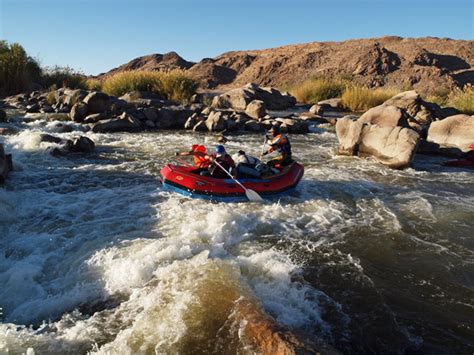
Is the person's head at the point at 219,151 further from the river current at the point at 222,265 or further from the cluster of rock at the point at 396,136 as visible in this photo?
the cluster of rock at the point at 396,136

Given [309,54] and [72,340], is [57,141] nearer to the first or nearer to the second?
[72,340]

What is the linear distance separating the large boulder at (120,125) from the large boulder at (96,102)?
1388 millimetres

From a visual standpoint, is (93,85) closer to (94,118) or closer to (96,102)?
(96,102)

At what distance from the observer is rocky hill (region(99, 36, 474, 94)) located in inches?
1105

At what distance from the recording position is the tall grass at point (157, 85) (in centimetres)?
1808

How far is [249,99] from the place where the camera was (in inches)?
681

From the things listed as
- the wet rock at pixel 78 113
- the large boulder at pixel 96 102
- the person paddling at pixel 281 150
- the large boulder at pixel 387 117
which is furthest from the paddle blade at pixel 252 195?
the large boulder at pixel 96 102

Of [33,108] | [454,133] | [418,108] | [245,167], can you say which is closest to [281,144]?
[245,167]

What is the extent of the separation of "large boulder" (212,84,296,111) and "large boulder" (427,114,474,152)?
735cm

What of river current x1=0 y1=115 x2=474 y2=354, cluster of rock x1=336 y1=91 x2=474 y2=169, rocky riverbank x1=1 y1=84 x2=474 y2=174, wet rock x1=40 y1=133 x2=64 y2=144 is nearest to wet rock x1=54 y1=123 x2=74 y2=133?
rocky riverbank x1=1 y1=84 x2=474 y2=174

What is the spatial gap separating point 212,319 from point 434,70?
96.0 feet

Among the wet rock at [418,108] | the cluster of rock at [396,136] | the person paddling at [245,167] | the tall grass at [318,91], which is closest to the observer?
the person paddling at [245,167]

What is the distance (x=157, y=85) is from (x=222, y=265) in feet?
49.2

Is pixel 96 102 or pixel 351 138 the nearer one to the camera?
pixel 351 138
